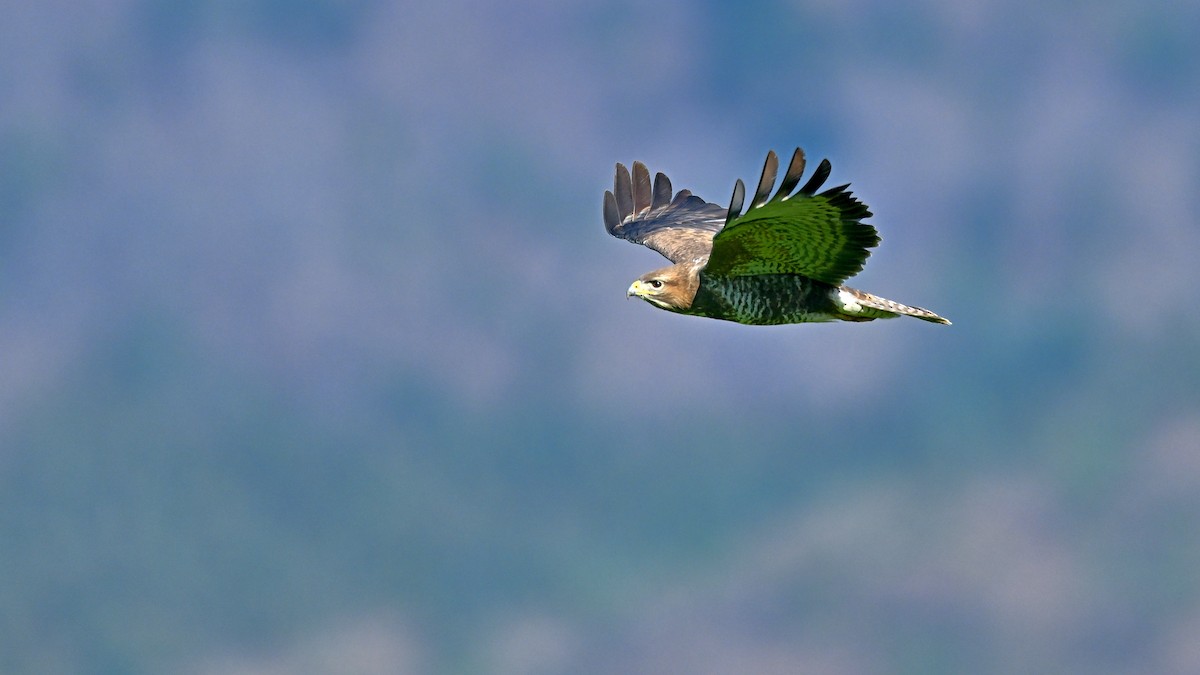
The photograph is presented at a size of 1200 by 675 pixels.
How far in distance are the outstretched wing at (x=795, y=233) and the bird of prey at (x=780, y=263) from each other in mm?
10

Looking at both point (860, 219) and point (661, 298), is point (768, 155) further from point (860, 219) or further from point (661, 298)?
point (661, 298)

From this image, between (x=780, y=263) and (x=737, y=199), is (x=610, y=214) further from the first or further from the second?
(x=737, y=199)

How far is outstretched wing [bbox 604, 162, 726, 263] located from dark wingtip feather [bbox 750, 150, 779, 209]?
5.02 metres

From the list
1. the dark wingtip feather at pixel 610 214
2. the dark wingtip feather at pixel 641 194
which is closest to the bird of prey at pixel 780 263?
the dark wingtip feather at pixel 610 214

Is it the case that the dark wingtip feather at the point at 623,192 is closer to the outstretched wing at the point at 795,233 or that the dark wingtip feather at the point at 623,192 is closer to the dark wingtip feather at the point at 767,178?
the outstretched wing at the point at 795,233

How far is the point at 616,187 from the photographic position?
21.5 m

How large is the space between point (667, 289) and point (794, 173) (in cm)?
286

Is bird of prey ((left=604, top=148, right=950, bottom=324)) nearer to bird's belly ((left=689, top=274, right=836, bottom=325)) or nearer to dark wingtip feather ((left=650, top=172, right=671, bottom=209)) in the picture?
bird's belly ((left=689, top=274, right=836, bottom=325))

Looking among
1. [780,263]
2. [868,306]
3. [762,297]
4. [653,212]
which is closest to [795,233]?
[780,263]

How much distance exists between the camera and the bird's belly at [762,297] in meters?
16.4

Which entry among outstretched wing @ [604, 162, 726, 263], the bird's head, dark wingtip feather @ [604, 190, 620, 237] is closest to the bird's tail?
the bird's head

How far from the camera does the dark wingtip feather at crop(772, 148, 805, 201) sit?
1414 centimetres

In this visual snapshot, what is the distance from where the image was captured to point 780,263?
52.7ft

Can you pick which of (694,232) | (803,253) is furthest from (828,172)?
(694,232)
